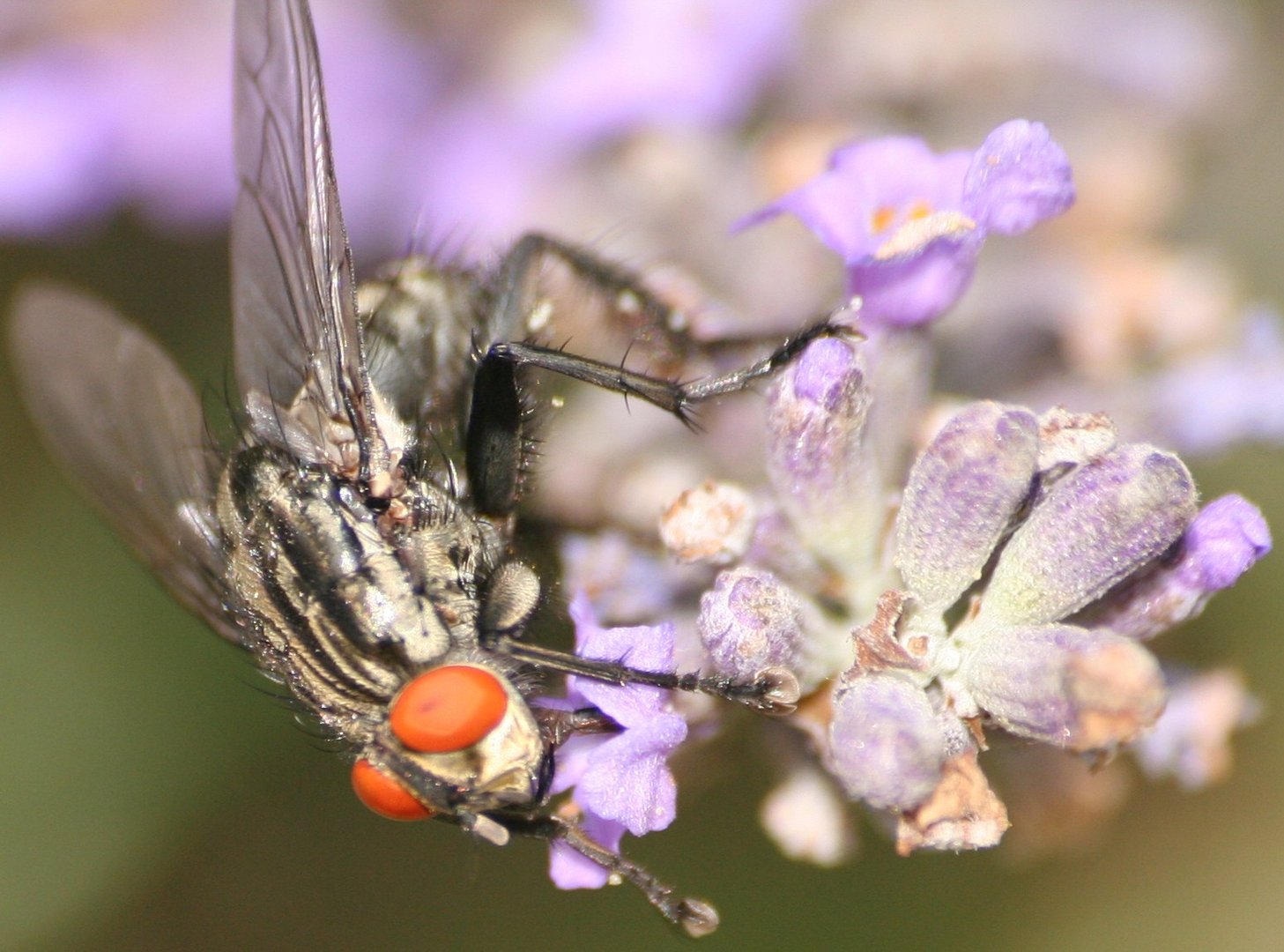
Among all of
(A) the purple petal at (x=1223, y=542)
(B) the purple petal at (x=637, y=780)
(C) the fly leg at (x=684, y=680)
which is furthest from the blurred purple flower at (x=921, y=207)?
(B) the purple petal at (x=637, y=780)

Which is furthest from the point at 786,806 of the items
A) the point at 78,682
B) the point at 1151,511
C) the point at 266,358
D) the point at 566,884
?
the point at 78,682

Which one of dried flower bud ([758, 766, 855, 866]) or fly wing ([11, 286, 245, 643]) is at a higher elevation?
fly wing ([11, 286, 245, 643])

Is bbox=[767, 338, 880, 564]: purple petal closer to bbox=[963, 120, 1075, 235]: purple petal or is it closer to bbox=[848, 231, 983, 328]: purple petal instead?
bbox=[848, 231, 983, 328]: purple petal

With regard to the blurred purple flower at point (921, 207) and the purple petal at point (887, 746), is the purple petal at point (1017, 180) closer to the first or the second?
the blurred purple flower at point (921, 207)

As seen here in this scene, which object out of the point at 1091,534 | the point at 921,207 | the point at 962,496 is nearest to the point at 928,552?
the point at 962,496

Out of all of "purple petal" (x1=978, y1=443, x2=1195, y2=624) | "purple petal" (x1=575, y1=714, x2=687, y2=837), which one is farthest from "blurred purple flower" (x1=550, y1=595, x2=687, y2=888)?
"purple petal" (x1=978, y1=443, x2=1195, y2=624)

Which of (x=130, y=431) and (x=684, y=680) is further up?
(x=130, y=431)

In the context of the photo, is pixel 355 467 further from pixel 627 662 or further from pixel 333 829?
pixel 333 829
